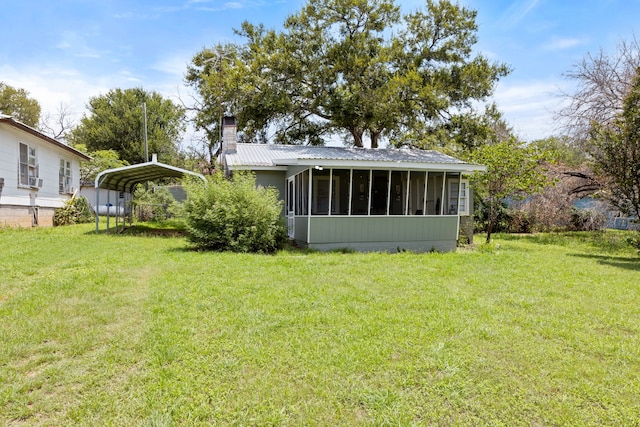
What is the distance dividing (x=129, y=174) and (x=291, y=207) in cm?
631

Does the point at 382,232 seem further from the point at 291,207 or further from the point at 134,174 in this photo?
the point at 134,174

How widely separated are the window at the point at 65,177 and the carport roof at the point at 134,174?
2.97 m

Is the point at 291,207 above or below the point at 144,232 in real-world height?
above

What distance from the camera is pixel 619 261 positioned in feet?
31.5

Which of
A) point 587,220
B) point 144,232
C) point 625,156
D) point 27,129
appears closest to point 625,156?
point 625,156

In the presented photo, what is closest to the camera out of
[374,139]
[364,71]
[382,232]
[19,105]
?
[382,232]

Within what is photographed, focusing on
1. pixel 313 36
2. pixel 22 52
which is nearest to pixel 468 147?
pixel 313 36

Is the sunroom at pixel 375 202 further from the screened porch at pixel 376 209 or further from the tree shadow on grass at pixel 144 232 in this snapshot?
the tree shadow on grass at pixel 144 232

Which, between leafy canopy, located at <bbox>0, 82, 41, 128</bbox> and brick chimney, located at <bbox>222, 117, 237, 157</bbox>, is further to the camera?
leafy canopy, located at <bbox>0, 82, 41, 128</bbox>

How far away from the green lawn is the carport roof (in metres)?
Result: 6.03

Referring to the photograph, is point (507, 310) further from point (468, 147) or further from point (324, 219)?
point (468, 147)

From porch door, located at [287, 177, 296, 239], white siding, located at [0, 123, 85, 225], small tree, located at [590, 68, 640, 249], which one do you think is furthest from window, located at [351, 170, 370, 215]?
white siding, located at [0, 123, 85, 225]

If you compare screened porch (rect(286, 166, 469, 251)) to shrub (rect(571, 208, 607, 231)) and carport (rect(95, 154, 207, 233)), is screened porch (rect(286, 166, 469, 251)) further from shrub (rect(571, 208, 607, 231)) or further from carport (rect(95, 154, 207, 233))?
shrub (rect(571, 208, 607, 231))

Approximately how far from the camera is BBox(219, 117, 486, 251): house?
10414mm
